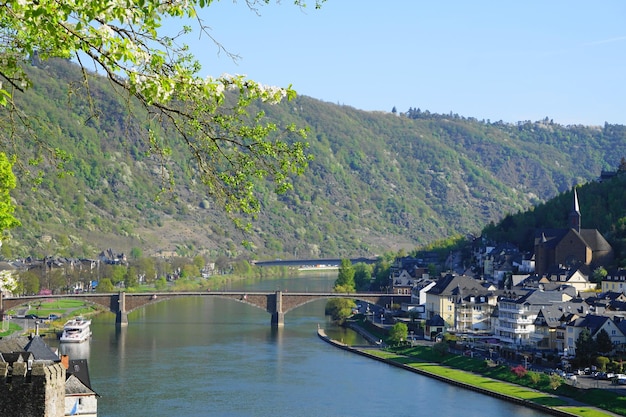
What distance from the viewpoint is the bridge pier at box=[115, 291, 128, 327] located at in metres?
101

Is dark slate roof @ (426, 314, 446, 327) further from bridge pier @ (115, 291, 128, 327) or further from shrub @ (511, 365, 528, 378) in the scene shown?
bridge pier @ (115, 291, 128, 327)

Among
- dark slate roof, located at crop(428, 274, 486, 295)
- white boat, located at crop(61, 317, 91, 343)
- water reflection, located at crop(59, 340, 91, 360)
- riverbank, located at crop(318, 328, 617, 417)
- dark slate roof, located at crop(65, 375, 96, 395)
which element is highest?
dark slate roof, located at crop(428, 274, 486, 295)

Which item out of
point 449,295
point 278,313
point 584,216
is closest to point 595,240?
Result: point 584,216

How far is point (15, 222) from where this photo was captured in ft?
71.5

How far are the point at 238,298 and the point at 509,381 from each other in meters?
49.2

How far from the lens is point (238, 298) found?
363ft

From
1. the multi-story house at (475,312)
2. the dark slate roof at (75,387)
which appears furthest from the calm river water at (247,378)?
the dark slate roof at (75,387)

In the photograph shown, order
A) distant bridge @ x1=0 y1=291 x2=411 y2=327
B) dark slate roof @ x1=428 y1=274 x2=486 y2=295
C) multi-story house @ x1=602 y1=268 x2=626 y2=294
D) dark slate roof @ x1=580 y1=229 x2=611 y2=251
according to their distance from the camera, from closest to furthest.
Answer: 1. dark slate roof @ x1=428 y1=274 x2=486 y2=295
2. multi-story house @ x1=602 y1=268 x2=626 y2=294
3. distant bridge @ x1=0 y1=291 x2=411 y2=327
4. dark slate roof @ x1=580 y1=229 x2=611 y2=251

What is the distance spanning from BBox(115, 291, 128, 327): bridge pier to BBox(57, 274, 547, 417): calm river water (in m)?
2.32

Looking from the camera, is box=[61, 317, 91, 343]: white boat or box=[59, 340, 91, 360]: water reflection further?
box=[61, 317, 91, 343]: white boat

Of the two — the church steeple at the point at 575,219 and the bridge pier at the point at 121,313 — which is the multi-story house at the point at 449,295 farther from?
the bridge pier at the point at 121,313

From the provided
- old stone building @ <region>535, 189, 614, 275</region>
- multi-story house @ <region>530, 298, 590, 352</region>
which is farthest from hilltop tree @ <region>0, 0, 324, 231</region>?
old stone building @ <region>535, 189, 614, 275</region>

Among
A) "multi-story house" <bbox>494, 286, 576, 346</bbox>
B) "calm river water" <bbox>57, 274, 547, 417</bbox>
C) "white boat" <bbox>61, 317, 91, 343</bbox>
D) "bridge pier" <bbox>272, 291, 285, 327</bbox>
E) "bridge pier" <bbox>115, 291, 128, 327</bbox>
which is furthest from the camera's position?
"bridge pier" <bbox>272, 291, 285, 327</bbox>

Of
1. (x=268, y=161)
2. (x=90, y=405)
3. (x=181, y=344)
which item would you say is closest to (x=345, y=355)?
(x=181, y=344)
